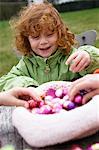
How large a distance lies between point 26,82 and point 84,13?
7459 millimetres

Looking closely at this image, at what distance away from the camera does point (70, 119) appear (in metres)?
0.90

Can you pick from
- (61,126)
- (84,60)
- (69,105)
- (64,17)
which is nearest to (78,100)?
(69,105)

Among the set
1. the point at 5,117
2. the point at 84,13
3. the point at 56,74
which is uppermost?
the point at 5,117

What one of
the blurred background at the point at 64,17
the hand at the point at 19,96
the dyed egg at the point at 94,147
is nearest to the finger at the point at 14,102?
the hand at the point at 19,96

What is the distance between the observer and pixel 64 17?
823cm

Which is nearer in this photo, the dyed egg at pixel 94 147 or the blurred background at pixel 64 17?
the dyed egg at pixel 94 147

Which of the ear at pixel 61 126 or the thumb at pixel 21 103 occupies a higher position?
the ear at pixel 61 126

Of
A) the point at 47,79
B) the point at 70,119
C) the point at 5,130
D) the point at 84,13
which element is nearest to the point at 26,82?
the point at 47,79

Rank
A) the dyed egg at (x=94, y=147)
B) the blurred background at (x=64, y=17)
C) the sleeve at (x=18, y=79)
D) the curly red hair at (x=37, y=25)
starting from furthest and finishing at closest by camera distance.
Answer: the blurred background at (x=64, y=17), the curly red hair at (x=37, y=25), the sleeve at (x=18, y=79), the dyed egg at (x=94, y=147)

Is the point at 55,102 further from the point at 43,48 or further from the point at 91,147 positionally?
the point at 43,48

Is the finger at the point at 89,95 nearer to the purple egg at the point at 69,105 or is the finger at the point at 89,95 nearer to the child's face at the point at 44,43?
the purple egg at the point at 69,105

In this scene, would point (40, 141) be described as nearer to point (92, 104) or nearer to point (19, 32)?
point (92, 104)

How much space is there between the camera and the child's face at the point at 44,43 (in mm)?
1474

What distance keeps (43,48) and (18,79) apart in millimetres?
184
